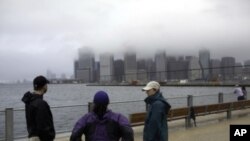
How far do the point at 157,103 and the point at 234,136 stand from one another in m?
1.24

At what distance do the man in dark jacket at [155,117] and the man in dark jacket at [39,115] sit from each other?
148 centimetres

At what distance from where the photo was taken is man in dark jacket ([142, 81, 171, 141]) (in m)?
7.07

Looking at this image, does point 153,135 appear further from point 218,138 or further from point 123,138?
point 218,138

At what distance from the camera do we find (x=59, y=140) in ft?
43.0

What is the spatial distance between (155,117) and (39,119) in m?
1.72

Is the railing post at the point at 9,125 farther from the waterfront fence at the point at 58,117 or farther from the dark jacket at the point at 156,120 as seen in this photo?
the dark jacket at the point at 156,120

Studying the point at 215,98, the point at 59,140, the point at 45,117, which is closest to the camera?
the point at 45,117

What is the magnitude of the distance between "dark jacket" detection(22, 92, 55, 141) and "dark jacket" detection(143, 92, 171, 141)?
148 centimetres

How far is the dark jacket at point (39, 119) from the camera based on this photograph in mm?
6336

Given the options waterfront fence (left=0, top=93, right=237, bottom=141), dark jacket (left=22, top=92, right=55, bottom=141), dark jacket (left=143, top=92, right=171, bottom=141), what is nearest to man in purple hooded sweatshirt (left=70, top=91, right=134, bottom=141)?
dark jacket (left=22, top=92, right=55, bottom=141)

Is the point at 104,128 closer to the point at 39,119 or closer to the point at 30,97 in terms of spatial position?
the point at 39,119

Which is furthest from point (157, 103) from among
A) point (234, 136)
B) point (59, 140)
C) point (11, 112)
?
point (59, 140)

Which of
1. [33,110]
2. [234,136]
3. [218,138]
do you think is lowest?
[218,138]

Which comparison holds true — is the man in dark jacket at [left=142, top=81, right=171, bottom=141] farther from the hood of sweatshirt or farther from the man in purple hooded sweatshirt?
the man in purple hooded sweatshirt
